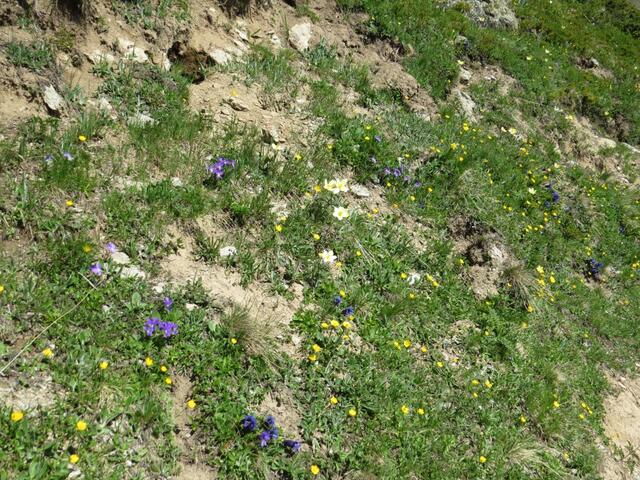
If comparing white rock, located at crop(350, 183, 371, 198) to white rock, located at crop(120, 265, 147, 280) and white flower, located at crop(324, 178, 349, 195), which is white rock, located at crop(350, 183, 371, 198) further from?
white rock, located at crop(120, 265, 147, 280)

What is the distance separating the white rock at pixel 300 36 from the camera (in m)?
8.76

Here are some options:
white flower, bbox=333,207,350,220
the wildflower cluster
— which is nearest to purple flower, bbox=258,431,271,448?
the wildflower cluster

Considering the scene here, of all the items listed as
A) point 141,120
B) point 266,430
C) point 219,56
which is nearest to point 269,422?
point 266,430

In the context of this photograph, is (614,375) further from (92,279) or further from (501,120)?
(92,279)

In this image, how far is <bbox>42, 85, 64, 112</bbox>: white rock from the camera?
5207 mm

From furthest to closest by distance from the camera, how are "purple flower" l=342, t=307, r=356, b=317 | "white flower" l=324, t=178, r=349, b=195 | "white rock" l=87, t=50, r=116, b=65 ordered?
"white flower" l=324, t=178, r=349, b=195
"white rock" l=87, t=50, r=116, b=65
"purple flower" l=342, t=307, r=356, b=317

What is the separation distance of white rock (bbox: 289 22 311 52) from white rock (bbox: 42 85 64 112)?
4.50 meters

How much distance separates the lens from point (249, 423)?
4.03 m

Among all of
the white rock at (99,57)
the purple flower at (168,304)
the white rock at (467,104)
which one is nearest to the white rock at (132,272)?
the purple flower at (168,304)

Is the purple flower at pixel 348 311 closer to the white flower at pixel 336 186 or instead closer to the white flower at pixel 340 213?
the white flower at pixel 340 213

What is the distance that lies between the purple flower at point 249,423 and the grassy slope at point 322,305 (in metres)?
0.08

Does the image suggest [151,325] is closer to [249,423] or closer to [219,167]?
[249,423]

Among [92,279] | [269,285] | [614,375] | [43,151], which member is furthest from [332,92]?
[614,375]

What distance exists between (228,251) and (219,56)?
11.5 ft
